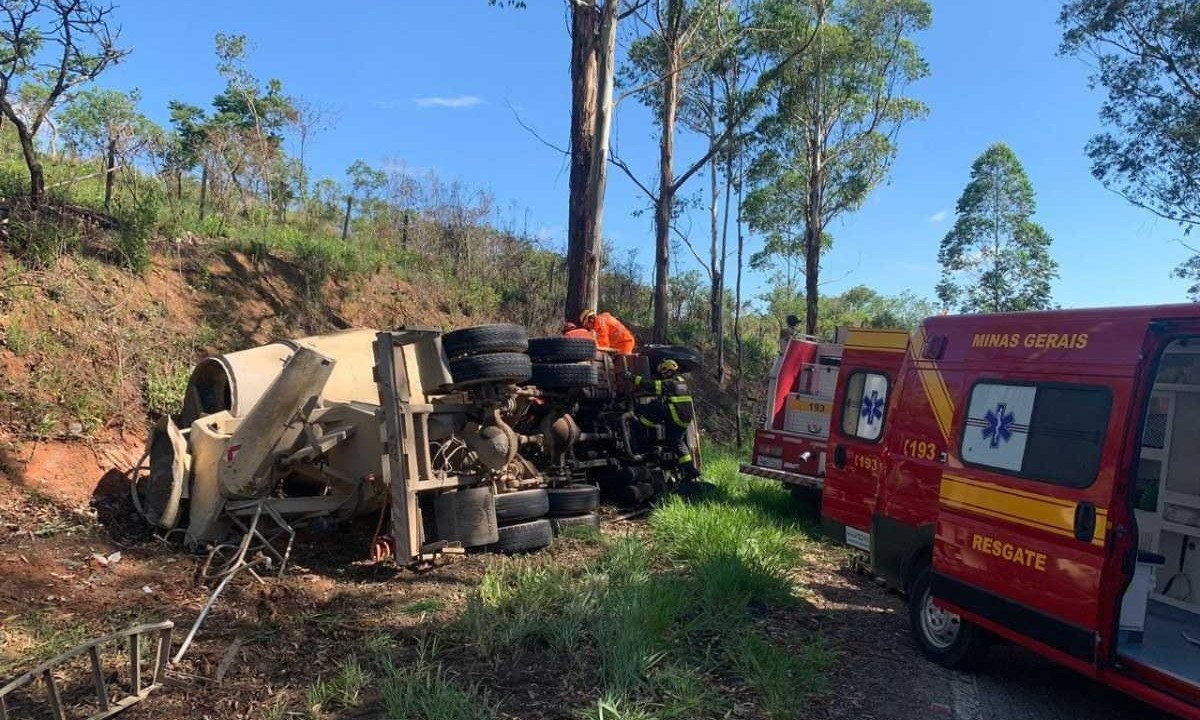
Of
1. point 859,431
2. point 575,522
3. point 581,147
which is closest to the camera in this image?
point 575,522

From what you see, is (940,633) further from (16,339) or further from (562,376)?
(16,339)

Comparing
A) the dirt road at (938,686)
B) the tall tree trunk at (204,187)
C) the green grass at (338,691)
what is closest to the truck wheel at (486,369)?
the green grass at (338,691)

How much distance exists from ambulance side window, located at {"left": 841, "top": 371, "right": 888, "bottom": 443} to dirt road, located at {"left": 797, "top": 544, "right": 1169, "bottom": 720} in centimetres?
211

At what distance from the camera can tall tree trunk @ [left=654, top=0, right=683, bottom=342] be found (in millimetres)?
17656

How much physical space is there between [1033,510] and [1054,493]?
16cm

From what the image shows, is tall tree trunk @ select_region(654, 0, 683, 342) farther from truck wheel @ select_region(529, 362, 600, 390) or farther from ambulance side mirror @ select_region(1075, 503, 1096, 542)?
ambulance side mirror @ select_region(1075, 503, 1096, 542)

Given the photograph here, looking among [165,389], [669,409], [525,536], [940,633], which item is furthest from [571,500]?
[165,389]

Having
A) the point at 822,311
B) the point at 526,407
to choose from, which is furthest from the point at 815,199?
the point at 526,407

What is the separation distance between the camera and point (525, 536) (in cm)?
671

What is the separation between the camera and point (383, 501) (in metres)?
6.43

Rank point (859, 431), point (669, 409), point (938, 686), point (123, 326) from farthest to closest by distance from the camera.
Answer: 1. point (669, 409)
2. point (123, 326)
3. point (859, 431)
4. point (938, 686)

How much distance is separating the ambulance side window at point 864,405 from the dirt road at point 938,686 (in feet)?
6.93

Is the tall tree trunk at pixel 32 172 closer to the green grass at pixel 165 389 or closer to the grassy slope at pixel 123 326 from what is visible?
the grassy slope at pixel 123 326

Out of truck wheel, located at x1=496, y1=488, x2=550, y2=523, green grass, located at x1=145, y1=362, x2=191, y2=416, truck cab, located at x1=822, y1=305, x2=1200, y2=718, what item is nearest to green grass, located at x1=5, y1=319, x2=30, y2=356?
green grass, located at x1=145, y1=362, x2=191, y2=416
